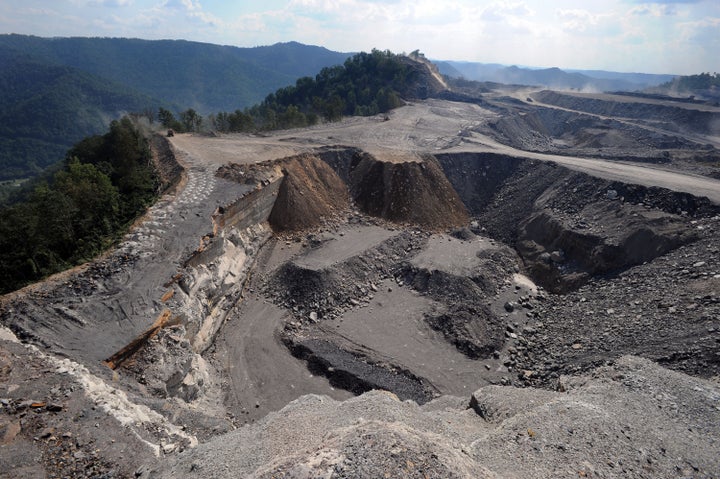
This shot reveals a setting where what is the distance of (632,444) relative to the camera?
380 inches

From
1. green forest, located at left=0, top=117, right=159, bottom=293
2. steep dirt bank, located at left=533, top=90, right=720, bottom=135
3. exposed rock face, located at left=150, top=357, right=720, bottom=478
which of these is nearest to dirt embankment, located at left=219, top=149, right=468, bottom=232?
green forest, located at left=0, top=117, right=159, bottom=293

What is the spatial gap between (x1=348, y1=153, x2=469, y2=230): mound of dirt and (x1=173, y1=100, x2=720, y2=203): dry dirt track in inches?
70.1

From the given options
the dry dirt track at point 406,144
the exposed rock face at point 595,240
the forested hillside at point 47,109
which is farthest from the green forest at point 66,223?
the forested hillside at point 47,109

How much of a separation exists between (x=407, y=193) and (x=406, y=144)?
8188mm

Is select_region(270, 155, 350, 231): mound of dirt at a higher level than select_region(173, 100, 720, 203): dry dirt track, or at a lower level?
lower

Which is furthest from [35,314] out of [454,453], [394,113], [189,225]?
[394,113]

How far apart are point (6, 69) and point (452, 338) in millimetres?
224705

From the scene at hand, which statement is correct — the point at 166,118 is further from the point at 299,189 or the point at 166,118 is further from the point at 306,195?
the point at 306,195

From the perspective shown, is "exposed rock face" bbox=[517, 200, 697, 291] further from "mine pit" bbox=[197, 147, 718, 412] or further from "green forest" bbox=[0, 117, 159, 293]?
"green forest" bbox=[0, 117, 159, 293]

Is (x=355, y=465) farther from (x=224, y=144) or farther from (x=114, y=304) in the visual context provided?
(x=224, y=144)

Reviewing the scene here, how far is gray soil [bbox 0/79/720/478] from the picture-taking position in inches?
366

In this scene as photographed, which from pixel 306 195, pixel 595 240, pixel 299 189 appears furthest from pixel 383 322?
pixel 595 240

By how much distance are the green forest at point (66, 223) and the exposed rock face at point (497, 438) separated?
36.8 ft

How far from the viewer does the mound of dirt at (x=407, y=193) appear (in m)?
28.9
